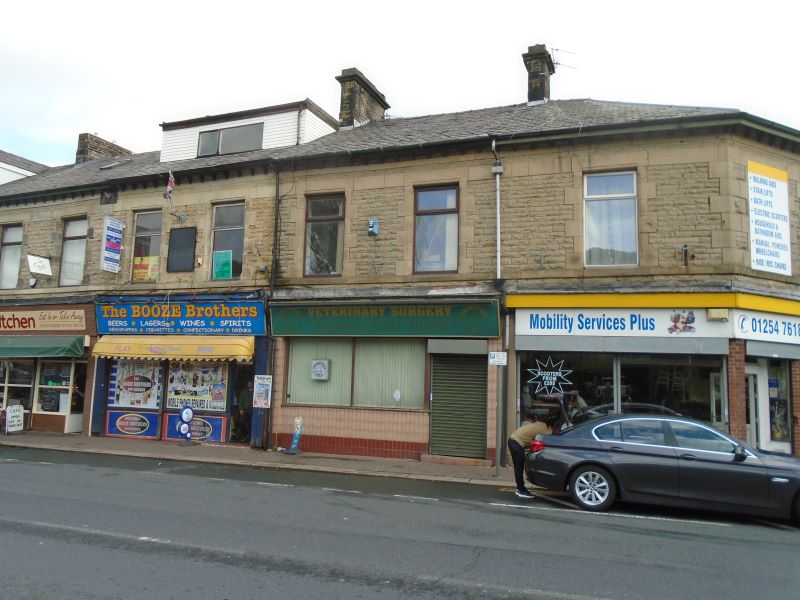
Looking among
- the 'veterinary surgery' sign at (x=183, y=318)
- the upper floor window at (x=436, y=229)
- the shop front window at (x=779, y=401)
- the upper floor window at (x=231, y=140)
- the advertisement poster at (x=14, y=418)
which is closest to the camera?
the shop front window at (x=779, y=401)

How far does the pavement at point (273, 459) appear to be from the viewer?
11977mm

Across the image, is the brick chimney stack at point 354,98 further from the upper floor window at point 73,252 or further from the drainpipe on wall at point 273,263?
the upper floor window at point 73,252

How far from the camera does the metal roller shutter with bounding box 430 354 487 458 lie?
1330 centimetres

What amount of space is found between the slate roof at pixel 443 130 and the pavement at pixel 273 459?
7109 millimetres

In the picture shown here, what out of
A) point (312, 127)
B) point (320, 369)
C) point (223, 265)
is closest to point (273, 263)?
point (223, 265)

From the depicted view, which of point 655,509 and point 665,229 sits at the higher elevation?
point 665,229

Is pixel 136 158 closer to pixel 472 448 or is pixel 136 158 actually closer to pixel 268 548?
pixel 472 448

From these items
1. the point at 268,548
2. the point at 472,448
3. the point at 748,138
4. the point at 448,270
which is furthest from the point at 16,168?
the point at 748,138

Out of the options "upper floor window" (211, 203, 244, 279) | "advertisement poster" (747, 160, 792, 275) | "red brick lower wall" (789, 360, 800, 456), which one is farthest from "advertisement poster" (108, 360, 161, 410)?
"red brick lower wall" (789, 360, 800, 456)

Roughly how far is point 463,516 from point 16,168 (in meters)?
22.7

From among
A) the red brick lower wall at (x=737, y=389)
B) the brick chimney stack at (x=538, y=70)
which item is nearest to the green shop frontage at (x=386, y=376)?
the red brick lower wall at (x=737, y=389)

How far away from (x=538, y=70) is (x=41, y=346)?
1583 centimetres

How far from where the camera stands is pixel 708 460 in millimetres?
8266

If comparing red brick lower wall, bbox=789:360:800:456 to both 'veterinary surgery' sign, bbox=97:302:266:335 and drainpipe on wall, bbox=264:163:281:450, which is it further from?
'veterinary surgery' sign, bbox=97:302:266:335
